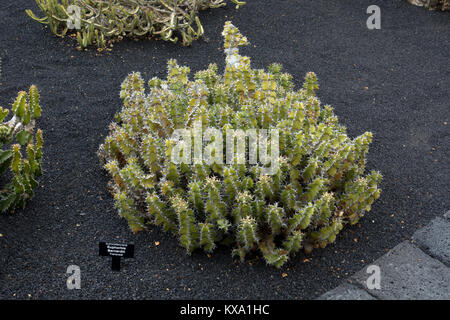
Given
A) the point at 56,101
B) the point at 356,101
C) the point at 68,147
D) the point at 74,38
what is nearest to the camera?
the point at 68,147

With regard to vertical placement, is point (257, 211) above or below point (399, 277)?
above

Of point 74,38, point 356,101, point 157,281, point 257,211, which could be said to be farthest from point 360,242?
point 74,38

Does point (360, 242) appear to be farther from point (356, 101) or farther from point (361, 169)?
point (356, 101)

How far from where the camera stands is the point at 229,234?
2723mm

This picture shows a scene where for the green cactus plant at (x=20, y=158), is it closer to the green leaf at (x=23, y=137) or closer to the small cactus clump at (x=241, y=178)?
the green leaf at (x=23, y=137)

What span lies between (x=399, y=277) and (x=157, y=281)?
4.20 feet

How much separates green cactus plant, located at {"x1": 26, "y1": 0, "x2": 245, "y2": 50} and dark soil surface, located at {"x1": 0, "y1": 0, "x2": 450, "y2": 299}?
14cm

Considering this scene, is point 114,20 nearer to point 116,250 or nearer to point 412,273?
point 116,250

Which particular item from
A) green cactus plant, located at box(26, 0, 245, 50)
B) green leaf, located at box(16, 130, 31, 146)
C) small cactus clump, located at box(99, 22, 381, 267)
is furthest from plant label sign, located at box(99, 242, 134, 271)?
green cactus plant, located at box(26, 0, 245, 50)

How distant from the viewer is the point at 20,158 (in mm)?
2754

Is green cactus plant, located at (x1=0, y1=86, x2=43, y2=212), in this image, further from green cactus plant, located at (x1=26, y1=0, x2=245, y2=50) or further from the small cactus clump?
green cactus plant, located at (x1=26, y1=0, x2=245, y2=50)

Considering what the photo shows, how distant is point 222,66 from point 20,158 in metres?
2.50

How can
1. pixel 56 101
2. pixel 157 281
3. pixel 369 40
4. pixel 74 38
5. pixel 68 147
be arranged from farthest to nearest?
1. pixel 369 40
2. pixel 74 38
3. pixel 56 101
4. pixel 68 147
5. pixel 157 281

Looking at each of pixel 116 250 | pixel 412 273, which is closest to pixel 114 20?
pixel 116 250
